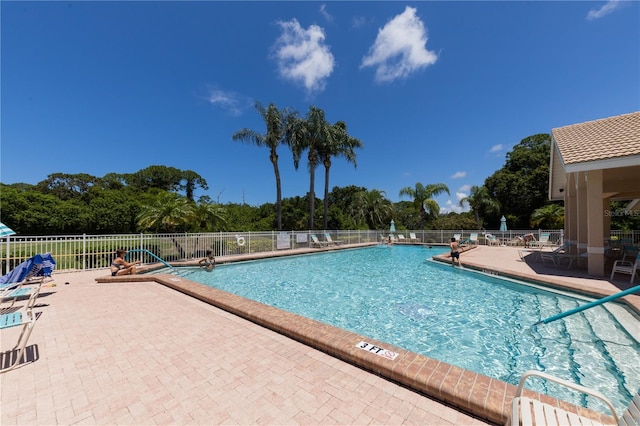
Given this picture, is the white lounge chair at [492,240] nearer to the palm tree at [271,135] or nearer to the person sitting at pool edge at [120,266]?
the palm tree at [271,135]

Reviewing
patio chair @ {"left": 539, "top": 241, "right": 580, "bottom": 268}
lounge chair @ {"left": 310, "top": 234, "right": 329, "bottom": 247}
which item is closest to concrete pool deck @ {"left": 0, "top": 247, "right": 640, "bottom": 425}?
patio chair @ {"left": 539, "top": 241, "right": 580, "bottom": 268}

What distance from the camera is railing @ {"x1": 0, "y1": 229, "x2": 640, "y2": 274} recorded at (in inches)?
344

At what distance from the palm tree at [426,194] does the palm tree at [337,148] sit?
23.4 ft

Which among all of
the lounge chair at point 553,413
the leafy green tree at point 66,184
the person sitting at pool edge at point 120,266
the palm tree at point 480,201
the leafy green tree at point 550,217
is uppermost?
the leafy green tree at point 66,184

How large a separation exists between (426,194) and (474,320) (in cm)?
2333

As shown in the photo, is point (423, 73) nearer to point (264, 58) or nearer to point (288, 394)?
point (264, 58)

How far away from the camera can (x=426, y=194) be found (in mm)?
27000

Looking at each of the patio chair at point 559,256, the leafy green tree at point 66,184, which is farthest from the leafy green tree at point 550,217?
the leafy green tree at point 66,184

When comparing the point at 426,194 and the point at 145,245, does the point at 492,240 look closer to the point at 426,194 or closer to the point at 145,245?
the point at 426,194

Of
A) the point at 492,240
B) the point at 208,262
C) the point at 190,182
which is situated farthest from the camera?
the point at 190,182

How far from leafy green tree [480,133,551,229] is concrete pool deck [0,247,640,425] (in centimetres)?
3223

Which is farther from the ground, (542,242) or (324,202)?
(324,202)

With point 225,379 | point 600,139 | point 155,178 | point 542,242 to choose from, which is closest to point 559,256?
point 600,139

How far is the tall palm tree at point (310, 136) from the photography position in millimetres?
22062
